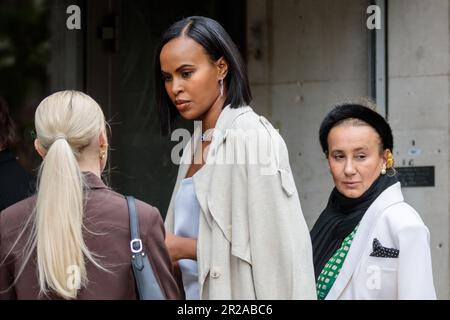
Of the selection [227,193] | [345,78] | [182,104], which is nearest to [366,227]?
[227,193]

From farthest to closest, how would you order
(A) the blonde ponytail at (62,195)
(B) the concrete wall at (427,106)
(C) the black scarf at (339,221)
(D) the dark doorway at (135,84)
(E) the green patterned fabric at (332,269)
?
(D) the dark doorway at (135,84) < (B) the concrete wall at (427,106) < (C) the black scarf at (339,221) < (E) the green patterned fabric at (332,269) < (A) the blonde ponytail at (62,195)

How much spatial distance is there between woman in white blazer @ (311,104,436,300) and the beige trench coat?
342mm

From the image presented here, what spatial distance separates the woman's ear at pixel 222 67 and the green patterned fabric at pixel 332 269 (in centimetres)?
87

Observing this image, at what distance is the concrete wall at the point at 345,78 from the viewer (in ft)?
22.0

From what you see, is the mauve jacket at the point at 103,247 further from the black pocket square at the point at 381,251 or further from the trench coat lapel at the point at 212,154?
the black pocket square at the point at 381,251

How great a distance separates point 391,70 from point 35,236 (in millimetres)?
4040

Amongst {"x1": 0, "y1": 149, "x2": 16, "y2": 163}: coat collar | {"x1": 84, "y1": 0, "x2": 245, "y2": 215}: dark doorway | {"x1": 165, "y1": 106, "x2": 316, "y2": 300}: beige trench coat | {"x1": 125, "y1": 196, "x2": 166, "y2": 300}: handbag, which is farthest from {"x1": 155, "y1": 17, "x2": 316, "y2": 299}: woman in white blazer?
{"x1": 84, "y1": 0, "x2": 245, "y2": 215}: dark doorway

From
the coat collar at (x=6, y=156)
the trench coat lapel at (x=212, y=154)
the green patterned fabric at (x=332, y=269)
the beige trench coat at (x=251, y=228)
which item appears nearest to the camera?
the beige trench coat at (x=251, y=228)

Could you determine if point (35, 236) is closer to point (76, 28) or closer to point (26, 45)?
point (76, 28)

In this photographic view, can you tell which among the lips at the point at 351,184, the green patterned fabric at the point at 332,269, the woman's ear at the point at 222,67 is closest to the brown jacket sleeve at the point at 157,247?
the woman's ear at the point at 222,67

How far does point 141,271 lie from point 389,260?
1119 millimetres

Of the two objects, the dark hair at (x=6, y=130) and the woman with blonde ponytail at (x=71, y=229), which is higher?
the dark hair at (x=6, y=130)

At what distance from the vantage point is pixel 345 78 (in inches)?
275

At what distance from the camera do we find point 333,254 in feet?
13.8
